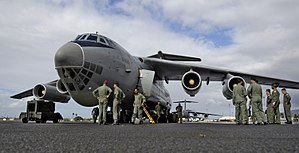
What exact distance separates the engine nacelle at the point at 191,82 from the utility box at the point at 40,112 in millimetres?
6179

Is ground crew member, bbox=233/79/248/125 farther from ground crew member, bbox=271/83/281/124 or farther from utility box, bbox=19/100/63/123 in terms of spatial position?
utility box, bbox=19/100/63/123

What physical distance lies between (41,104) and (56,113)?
823mm

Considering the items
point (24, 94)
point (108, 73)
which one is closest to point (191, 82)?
point (108, 73)

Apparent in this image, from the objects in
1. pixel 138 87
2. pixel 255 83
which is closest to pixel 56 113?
pixel 138 87

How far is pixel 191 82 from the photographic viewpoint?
1289cm

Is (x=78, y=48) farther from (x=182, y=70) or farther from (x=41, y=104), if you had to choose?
(x=182, y=70)

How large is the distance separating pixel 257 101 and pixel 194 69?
501cm

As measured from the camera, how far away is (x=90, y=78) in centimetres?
1043

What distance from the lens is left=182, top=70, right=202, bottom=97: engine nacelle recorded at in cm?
1272

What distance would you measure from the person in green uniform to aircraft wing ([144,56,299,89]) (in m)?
3.90

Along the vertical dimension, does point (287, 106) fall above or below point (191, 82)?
below

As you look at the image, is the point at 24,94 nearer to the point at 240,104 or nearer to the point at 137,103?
the point at 137,103

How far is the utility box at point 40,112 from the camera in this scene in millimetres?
14188

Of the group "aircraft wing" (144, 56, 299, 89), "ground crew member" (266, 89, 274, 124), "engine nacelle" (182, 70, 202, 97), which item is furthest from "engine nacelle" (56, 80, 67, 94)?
"ground crew member" (266, 89, 274, 124)
